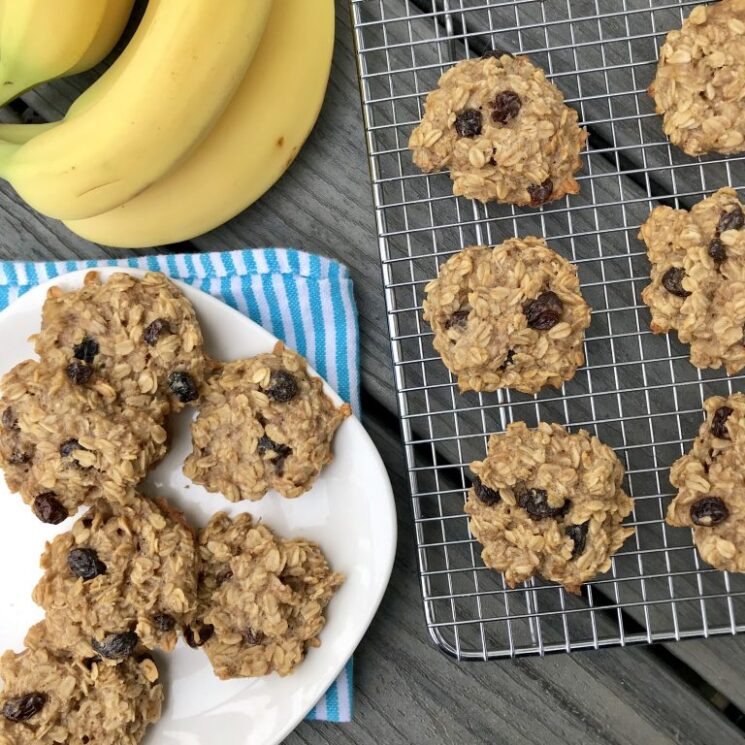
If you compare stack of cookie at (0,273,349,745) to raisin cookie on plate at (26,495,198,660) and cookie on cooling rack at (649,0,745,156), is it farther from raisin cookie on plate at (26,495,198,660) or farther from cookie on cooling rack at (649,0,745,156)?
cookie on cooling rack at (649,0,745,156)

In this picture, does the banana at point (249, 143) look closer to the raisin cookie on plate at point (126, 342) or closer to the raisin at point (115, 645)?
the raisin cookie on plate at point (126, 342)

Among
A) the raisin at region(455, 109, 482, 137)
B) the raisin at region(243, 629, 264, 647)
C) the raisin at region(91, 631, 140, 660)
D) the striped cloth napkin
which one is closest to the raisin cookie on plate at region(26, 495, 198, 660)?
the raisin at region(91, 631, 140, 660)

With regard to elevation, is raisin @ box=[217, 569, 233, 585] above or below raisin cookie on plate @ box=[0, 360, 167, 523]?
below

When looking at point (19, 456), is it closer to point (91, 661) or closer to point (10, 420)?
point (10, 420)

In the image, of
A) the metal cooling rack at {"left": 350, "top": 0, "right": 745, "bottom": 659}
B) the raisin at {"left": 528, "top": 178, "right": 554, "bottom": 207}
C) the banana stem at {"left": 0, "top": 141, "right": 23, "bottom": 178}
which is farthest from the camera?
the metal cooling rack at {"left": 350, "top": 0, "right": 745, "bottom": 659}

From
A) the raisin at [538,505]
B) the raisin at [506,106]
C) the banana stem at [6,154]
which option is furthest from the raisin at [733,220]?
the banana stem at [6,154]

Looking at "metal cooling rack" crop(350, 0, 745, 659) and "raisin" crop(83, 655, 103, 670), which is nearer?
"raisin" crop(83, 655, 103, 670)
